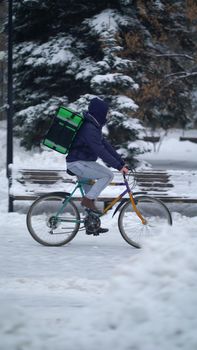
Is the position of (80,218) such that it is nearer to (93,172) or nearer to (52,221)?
(52,221)

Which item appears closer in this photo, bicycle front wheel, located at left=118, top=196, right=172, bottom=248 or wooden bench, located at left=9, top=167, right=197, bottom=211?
bicycle front wheel, located at left=118, top=196, right=172, bottom=248

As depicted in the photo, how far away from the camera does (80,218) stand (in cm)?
779

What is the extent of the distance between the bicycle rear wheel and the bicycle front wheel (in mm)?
672

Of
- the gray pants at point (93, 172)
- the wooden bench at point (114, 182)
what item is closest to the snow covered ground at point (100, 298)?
the gray pants at point (93, 172)

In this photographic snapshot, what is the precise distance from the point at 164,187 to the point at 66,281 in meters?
4.76

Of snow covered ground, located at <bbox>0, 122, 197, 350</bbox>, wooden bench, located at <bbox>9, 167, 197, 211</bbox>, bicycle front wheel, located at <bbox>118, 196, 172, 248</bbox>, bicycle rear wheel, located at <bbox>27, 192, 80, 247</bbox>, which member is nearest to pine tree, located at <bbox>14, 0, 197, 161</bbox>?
wooden bench, located at <bbox>9, 167, 197, 211</bbox>

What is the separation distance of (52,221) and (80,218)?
39 centimetres

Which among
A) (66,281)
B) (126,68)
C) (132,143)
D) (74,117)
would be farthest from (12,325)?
(126,68)

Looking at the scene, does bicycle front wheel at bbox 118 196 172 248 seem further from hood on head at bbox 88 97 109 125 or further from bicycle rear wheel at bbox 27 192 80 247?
hood on head at bbox 88 97 109 125

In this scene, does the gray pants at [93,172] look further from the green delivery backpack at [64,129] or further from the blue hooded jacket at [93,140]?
the green delivery backpack at [64,129]

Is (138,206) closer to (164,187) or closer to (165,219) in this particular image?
(165,219)

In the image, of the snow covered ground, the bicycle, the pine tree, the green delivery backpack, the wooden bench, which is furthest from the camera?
the pine tree

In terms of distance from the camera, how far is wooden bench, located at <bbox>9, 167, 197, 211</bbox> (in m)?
10.1

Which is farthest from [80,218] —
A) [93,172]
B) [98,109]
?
[98,109]
